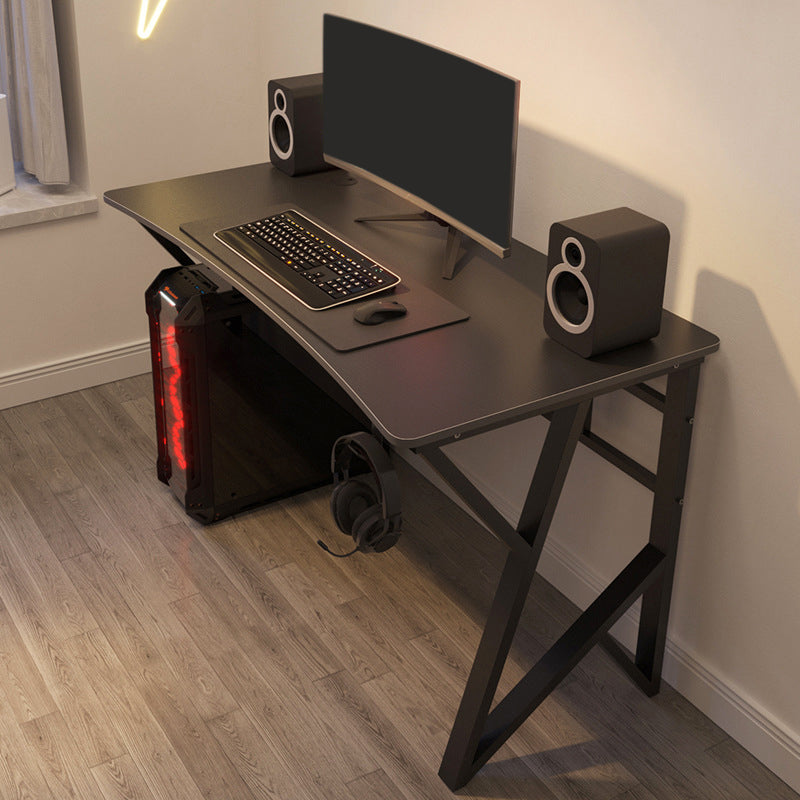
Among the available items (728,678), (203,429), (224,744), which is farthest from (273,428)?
(728,678)

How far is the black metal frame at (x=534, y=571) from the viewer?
1.89 m

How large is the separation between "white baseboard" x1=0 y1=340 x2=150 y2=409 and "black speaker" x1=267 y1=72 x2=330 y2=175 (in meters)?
1.02

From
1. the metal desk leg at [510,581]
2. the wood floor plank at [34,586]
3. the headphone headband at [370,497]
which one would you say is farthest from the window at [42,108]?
the metal desk leg at [510,581]

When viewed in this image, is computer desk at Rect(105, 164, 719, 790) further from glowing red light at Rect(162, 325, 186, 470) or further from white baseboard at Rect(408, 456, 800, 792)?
glowing red light at Rect(162, 325, 186, 470)

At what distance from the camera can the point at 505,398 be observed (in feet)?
5.73

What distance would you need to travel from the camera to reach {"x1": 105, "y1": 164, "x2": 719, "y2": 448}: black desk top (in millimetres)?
1729

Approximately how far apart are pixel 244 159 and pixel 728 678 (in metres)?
2.15

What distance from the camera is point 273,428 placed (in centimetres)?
275

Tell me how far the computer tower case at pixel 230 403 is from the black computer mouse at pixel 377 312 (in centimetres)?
61

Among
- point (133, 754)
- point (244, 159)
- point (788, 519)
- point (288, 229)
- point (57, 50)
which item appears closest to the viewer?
point (788, 519)

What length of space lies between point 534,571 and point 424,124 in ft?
3.01

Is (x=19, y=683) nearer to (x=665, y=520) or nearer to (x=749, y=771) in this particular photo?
(x=665, y=520)

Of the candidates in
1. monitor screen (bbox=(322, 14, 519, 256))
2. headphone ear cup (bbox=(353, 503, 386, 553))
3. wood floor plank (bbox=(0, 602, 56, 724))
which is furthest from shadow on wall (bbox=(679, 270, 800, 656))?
wood floor plank (bbox=(0, 602, 56, 724))

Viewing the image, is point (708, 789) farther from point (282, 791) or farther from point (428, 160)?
point (428, 160)
